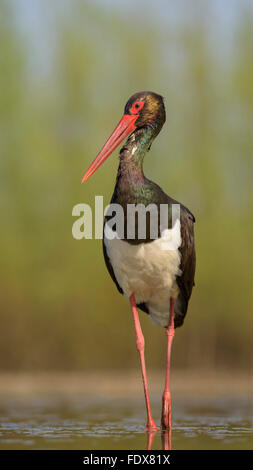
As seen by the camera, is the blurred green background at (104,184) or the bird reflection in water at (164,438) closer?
the bird reflection in water at (164,438)

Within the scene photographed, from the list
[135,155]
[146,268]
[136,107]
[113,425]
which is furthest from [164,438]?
[136,107]

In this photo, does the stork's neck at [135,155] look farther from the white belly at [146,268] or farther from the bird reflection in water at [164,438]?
the bird reflection in water at [164,438]

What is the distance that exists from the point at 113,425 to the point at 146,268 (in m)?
1.25

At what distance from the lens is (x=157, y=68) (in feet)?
70.1

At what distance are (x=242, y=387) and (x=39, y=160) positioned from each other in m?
6.80

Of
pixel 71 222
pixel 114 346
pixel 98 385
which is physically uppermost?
pixel 71 222

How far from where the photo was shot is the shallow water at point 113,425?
5.88m

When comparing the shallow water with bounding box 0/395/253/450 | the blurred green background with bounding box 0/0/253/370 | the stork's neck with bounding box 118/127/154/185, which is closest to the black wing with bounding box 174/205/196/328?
the stork's neck with bounding box 118/127/154/185

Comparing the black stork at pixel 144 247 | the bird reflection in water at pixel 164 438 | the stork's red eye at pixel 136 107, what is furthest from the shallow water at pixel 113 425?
the stork's red eye at pixel 136 107

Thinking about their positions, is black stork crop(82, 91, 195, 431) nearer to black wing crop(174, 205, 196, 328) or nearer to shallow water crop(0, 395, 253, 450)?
black wing crop(174, 205, 196, 328)

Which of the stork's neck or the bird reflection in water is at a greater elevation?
the stork's neck

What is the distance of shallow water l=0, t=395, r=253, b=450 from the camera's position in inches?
231

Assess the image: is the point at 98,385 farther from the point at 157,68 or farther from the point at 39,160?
the point at 157,68
